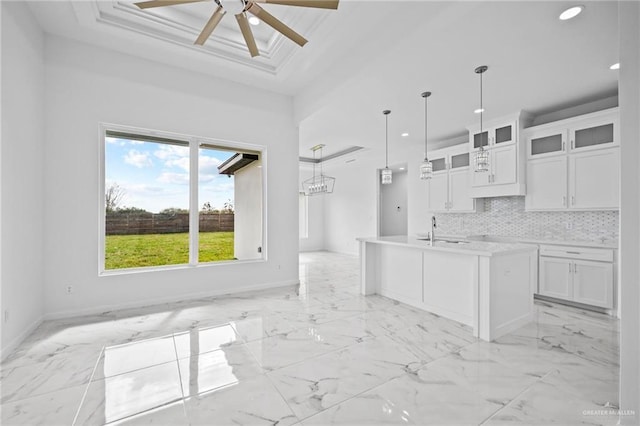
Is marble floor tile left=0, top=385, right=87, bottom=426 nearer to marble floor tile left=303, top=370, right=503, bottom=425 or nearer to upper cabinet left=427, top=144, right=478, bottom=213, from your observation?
marble floor tile left=303, top=370, right=503, bottom=425

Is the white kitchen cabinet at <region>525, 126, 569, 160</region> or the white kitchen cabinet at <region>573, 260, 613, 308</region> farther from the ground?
the white kitchen cabinet at <region>525, 126, 569, 160</region>

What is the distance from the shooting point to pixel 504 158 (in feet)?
14.8

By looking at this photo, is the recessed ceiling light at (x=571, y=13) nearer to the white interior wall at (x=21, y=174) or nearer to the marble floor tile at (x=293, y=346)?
the marble floor tile at (x=293, y=346)

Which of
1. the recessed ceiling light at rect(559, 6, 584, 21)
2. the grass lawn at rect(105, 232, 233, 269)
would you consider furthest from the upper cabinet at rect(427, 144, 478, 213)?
the grass lawn at rect(105, 232, 233, 269)

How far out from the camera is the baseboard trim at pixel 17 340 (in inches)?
93.4

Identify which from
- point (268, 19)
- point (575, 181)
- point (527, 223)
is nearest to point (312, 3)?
point (268, 19)

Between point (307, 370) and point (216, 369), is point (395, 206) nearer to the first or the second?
point (307, 370)

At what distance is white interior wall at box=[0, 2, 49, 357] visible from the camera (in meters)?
2.43

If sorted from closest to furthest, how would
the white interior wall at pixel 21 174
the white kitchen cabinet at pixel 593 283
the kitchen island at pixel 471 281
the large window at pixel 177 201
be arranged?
the white interior wall at pixel 21 174
the kitchen island at pixel 471 281
the white kitchen cabinet at pixel 593 283
the large window at pixel 177 201

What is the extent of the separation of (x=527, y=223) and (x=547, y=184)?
2.62 ft

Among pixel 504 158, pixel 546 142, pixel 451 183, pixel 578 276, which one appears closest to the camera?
pixel 578 276

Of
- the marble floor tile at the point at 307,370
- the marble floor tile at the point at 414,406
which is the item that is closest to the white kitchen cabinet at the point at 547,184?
the marble floor tile at the point at 307,370

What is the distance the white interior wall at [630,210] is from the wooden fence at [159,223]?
168 inches

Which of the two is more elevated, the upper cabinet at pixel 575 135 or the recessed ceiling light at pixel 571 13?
the recessed ceiling light at pixel 571 13
